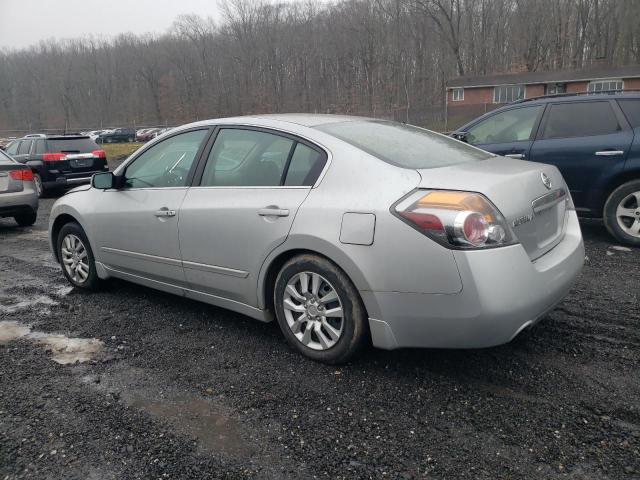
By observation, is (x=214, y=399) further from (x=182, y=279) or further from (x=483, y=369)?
(x=483, y=369)

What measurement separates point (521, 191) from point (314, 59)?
67.7 meters

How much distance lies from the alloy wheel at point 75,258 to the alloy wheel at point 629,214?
5710 millimetres

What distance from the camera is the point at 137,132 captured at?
5397 cm

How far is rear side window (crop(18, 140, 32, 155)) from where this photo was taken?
44.7 feet

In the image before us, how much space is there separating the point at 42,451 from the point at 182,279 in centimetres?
163

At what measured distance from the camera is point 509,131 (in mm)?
6848

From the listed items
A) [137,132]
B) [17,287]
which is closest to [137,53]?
[137,132]

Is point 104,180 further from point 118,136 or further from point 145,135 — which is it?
point 118,136

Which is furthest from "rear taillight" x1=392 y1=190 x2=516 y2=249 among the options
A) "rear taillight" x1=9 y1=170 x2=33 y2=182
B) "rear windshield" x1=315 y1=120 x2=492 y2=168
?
"rear taillight" x1=9 y1=170 x2=33 y2=182

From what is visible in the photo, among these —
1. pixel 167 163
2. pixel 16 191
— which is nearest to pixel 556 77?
pixel 16 191

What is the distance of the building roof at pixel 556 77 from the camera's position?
4050 centimetres

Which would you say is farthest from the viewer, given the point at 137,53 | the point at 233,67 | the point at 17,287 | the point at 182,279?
the point at 137,53

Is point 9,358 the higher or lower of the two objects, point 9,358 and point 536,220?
the lower

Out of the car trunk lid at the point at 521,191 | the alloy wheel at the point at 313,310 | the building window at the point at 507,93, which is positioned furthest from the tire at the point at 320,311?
the building window at the point at 507,93
